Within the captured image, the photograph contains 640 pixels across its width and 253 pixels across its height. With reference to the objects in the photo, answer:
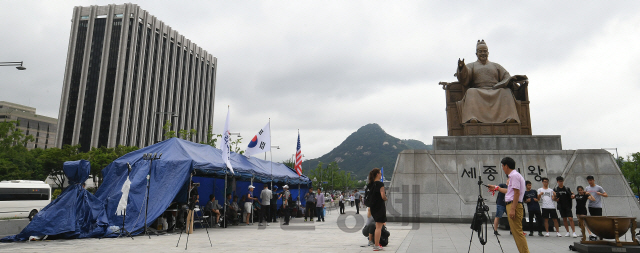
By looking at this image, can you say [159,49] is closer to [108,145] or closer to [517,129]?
[108,145]

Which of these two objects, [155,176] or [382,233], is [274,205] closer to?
[155,176]

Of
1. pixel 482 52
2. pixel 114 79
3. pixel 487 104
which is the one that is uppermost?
pixel 114 79

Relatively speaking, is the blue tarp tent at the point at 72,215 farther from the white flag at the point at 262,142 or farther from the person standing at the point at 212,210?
the white flag at the point at 262,142

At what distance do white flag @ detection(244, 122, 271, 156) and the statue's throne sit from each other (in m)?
7.65

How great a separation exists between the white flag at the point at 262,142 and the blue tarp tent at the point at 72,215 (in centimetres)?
595

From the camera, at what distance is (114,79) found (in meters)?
64.9

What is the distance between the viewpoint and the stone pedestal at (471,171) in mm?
13828

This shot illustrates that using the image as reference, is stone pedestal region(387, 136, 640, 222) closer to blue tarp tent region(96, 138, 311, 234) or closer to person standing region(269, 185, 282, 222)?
person standing region(269, 185, 282, 222)

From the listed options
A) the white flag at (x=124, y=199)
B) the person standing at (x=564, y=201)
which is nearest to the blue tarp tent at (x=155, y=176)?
the white flag at (x=124, y=199)

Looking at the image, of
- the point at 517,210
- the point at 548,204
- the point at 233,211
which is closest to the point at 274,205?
the point at 233,211

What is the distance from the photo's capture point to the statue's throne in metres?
14.9

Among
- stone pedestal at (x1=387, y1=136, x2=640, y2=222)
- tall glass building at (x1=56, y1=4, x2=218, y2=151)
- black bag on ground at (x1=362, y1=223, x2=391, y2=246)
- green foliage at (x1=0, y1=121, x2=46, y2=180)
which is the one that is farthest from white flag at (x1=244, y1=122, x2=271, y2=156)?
tall glass building at (x1=56, y1=4, x2=218, y2=151)

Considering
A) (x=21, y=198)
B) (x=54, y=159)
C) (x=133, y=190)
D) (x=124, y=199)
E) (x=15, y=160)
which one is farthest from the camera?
(x=54, y=159)

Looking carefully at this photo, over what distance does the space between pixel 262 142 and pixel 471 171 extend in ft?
A: 27.6
